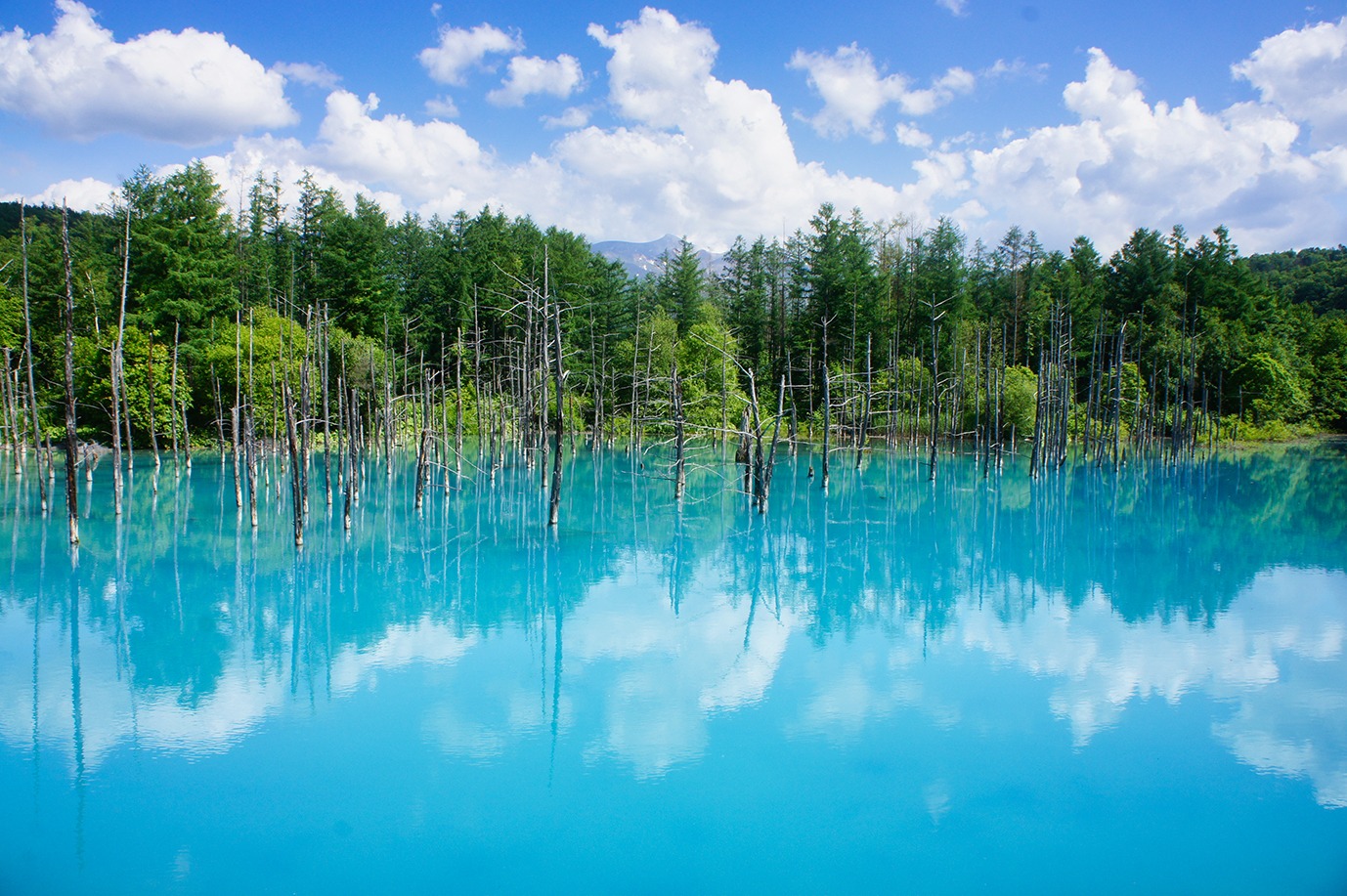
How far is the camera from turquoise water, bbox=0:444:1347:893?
710cm

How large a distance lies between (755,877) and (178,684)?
7.84 meters

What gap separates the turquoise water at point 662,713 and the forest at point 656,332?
13.8 metres

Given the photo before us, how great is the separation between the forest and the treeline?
6.6 inches

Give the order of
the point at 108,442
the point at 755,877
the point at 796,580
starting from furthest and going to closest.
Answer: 1. the point at 108,442
2. the point at 796,580
3. the point at 755,877

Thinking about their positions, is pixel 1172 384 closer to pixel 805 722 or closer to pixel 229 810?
pixel 805 722

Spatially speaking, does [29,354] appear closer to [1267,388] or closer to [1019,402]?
[1019,402]

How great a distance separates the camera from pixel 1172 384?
4409 centimetres

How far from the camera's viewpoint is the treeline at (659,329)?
33.3 metres

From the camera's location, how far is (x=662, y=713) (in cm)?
994

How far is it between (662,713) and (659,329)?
1291 inches

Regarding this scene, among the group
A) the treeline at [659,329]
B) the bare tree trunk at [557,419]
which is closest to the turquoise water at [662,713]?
the bare tree trunk at [557,419]

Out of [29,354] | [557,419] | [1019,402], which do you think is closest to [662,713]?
[557,419]

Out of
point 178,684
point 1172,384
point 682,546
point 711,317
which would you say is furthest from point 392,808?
point 1172,384

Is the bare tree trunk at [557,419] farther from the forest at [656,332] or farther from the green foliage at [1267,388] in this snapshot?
the green foliage at [1267,388]
